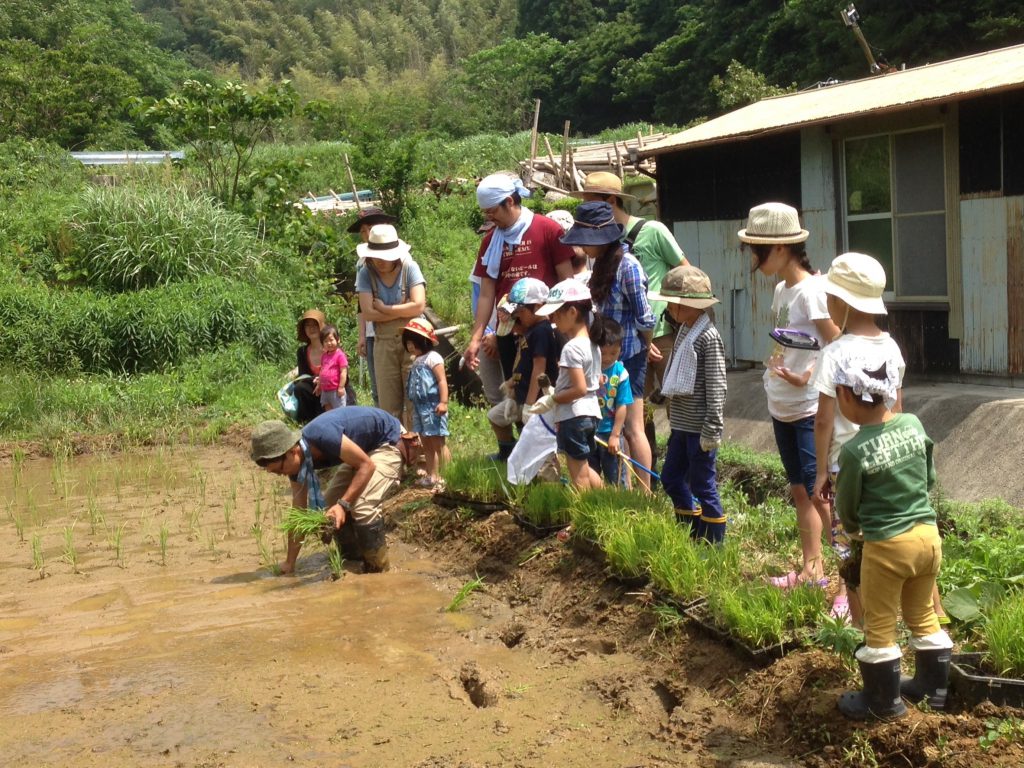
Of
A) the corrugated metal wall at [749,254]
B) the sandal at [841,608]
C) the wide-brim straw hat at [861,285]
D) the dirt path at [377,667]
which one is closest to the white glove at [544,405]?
the dirt path at [377,667]

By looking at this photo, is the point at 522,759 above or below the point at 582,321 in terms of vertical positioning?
below

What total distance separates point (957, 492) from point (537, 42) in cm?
4266

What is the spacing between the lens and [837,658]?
4289mm

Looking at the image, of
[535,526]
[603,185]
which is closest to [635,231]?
[603,185]

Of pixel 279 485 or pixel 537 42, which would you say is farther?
pixel 537 42

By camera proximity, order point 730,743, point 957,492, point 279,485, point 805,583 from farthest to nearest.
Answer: point 279,485 < point 957,492 < point 805,583 < point 730,743

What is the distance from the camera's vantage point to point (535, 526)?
6.76m

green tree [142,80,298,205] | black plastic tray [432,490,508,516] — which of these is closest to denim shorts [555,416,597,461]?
black plastic tray [432,490,508,516]

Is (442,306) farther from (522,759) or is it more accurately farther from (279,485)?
(522,759)

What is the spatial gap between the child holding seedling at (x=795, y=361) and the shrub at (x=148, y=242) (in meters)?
12.0

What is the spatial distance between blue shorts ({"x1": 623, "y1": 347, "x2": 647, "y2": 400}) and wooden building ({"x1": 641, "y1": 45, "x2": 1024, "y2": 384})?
3557 millimetres

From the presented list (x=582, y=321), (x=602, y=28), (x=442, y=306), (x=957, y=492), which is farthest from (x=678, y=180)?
(x=602, y=28)

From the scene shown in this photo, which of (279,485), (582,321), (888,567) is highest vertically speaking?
(582,321)

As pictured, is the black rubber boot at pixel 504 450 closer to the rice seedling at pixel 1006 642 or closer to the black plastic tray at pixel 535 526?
the black plastic tray at pixel 535 526
